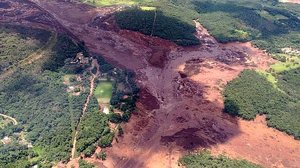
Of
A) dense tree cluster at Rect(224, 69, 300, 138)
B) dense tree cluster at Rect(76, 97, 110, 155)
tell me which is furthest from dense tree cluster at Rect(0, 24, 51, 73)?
dense tree cluster at Rect(224, 69, 300, 138)

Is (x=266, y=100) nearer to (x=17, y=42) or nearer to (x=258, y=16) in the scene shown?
(x=258, y=16)

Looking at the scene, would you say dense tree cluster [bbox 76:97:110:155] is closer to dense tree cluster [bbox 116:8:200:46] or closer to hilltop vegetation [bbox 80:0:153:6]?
dense tree cluster [bbox 116:8:200:46]

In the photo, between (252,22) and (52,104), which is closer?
(52,104)

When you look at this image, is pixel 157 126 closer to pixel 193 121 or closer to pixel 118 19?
pixel 193 121

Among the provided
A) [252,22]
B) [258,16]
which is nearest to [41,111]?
[252,22]

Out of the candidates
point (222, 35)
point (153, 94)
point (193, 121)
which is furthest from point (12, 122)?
point (222, 35)
